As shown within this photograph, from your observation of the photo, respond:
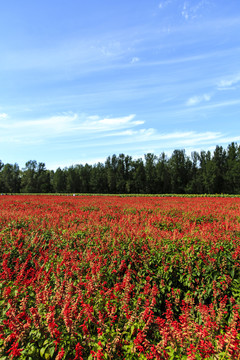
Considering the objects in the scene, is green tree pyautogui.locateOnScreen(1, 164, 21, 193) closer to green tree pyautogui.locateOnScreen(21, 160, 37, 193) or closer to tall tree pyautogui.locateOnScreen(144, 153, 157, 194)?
green tree pyautogui.locateOnScreen(21, 160, 37, 193)

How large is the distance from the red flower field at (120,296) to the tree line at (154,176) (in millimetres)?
64850

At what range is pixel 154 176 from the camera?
74812mm

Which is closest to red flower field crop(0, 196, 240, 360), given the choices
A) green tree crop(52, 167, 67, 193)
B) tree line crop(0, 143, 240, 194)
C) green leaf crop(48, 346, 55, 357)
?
green leaf crop(48, 346, 55, 357)

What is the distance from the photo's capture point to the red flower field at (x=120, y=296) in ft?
8.18

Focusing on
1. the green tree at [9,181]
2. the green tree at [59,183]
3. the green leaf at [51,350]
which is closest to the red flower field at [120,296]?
the green leaf at [51,350]

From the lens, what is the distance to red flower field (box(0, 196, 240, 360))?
249 centimetres

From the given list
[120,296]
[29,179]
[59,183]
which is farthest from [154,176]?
[120,296]

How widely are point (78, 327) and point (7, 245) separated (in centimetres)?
405

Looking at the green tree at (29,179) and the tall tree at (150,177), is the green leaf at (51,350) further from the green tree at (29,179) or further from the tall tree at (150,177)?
the green tree at (29,179)

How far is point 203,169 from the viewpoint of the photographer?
71.7 m

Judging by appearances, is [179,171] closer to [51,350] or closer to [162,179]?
[162,179]

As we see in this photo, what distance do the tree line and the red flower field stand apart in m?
64.9

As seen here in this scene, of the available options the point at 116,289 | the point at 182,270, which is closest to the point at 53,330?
the point at 116,289

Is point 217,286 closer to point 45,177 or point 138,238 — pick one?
point 138,238
